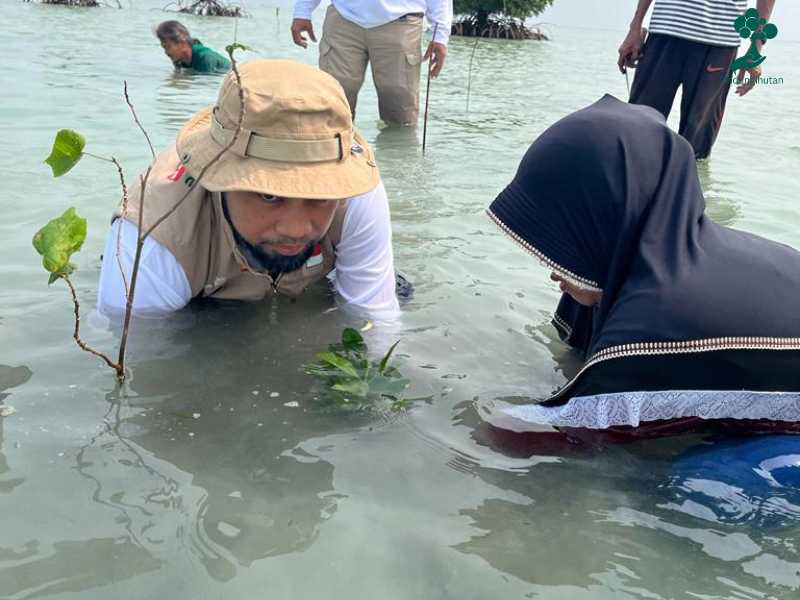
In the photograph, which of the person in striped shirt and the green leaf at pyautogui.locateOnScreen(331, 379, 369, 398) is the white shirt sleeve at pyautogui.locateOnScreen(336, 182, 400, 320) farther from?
the person in striped shirt

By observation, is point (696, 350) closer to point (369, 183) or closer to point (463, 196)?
point (369, 183)

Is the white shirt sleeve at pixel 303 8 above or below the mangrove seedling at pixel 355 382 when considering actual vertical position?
above

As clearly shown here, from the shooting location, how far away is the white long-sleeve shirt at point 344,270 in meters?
2.42

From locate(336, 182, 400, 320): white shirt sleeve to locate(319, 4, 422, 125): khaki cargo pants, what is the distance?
10.9ft

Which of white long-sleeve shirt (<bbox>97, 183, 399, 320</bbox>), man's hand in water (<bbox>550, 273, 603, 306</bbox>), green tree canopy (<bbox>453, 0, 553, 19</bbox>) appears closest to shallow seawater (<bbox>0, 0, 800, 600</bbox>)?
white long-sleeve shirt (<bbox>97, 183, 399, 320</bbox>)

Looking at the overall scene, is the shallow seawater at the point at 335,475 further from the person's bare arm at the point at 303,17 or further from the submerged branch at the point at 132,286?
the person's bare arm at the point at 303,17

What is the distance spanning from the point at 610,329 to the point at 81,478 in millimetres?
1301

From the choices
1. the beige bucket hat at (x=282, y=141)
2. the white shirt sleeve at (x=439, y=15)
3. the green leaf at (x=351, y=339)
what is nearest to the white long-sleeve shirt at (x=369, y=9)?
the white shirt sleeve at (x=439, y=15)

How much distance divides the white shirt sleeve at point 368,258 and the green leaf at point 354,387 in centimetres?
55

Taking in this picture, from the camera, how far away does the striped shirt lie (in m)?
5.00

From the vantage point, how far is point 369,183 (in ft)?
7.61

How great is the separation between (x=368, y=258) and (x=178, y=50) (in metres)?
7.61

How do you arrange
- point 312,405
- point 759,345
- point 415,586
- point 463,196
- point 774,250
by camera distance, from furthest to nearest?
point 463,196 < point 312,405 < point 774,250 < point 759,345 < point 415,586

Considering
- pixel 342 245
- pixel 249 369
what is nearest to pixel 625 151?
pixel 342 245
